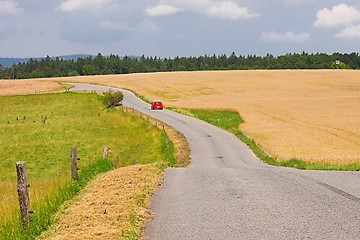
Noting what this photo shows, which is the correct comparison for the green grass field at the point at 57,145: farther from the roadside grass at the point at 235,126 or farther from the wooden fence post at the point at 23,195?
the roadside grass at the point at 235,126

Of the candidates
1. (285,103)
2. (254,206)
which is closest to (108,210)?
(254,206)

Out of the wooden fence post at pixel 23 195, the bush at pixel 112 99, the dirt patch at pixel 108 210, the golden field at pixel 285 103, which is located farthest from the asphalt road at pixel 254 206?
the bush at pixel 112 99

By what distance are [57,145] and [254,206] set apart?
3289 centimetres

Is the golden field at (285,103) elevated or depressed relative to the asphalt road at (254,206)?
depressed

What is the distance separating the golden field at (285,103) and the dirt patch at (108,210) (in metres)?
15.7

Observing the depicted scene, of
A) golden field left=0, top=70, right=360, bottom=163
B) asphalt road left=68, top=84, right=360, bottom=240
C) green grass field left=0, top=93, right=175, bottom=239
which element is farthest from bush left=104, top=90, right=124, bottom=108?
asphalt road left=68, top=84, right=360, bottom=240

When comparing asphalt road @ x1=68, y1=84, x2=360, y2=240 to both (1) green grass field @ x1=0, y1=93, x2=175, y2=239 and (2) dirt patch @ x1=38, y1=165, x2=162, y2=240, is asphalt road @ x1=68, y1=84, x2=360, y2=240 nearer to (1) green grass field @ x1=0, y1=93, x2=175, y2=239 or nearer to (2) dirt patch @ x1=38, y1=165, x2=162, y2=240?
(2) dirt patch @ x1=38, y1=165, x2=162, y2=240

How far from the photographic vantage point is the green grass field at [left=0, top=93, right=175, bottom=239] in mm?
11922

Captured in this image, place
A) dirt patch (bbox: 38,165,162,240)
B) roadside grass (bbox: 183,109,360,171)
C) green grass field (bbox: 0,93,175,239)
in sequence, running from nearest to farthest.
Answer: dirt patch (bbox: 38,165,162,240), green grass field (bbox: 0,93,175,239), roadside grass (bbox: 183,109,360,171)

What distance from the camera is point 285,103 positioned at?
74.3 metres

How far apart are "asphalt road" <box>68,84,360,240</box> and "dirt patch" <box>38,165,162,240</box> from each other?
1.20ft

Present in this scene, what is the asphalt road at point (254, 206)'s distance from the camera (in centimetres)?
904

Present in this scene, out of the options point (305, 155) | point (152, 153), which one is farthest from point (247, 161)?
point (152, 153)

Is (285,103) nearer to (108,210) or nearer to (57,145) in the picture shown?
(57,145)
